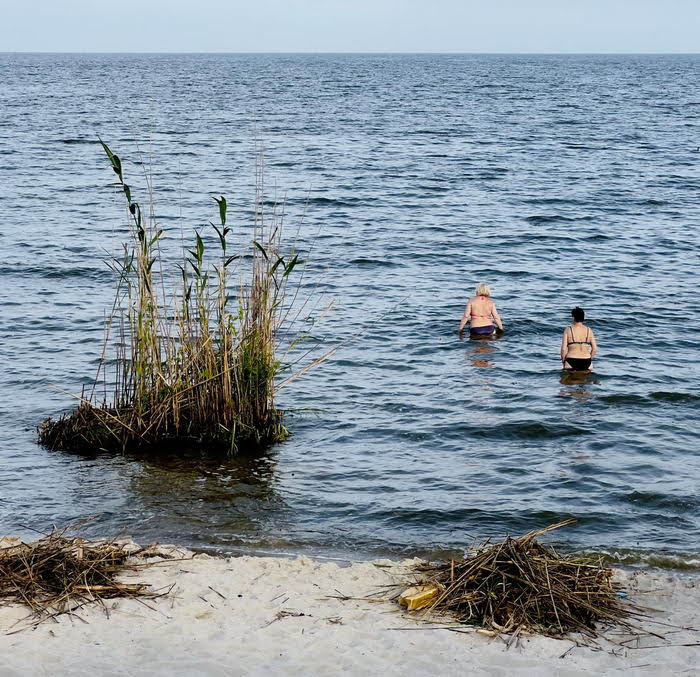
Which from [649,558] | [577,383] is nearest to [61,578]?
[649,558]

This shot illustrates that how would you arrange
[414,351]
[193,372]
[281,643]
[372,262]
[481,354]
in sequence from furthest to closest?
[372,262]
[414,351]
[481,354]
[193,372]
[281,643]

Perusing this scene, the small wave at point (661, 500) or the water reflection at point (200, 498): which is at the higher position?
the water reflection at point (200, 498)

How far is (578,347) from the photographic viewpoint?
15609mm

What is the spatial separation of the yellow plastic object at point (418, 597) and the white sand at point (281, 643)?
11 centimetres

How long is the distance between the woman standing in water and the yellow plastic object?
10127 millimetres

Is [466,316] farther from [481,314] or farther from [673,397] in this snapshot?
[673,397]

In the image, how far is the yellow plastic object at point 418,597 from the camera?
24.5 feet

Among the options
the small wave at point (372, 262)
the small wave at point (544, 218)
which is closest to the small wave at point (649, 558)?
the small wave at point (372, 262)

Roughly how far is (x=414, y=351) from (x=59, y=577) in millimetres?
10087

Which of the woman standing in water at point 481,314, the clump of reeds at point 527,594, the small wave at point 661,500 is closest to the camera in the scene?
the clump of reeds at point 527,594

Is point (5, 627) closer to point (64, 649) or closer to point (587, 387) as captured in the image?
point (64, 649)

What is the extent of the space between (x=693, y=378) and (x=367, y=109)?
55.4 metres

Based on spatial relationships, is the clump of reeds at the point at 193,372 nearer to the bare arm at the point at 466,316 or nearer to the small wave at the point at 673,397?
the small wave at the point at 673,397

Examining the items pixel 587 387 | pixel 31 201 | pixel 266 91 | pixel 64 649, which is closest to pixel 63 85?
pixel 266 91
